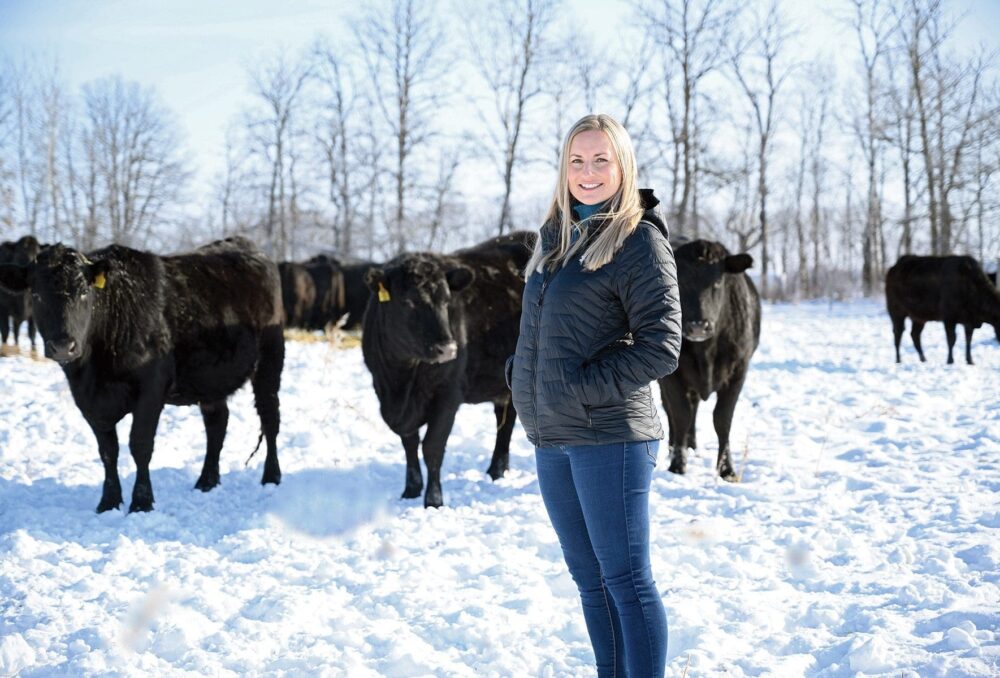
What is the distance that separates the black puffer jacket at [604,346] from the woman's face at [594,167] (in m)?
0.18

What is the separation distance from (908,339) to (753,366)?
645 cm

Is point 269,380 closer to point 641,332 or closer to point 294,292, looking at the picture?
point 641,332

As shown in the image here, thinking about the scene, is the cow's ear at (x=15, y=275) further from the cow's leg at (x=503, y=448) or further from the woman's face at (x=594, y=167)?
the woman's face at (x=594, y=167)

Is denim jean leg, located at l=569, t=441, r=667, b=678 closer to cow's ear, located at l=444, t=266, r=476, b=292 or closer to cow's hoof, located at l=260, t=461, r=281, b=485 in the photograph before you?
cow's ear, located at l=444, t=266, r=476, b=292

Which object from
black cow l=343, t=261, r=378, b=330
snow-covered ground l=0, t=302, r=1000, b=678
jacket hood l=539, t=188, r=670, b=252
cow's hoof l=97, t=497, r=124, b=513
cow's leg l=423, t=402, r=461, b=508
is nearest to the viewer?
jacket hood l=539, t=188, r=670, b=252

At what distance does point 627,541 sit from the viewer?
2383 mm

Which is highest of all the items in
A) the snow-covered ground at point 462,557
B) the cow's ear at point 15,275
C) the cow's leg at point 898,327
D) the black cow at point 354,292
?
the black cow at point 354,292

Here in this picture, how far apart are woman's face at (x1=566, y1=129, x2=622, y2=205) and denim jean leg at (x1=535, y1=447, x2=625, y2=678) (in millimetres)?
869

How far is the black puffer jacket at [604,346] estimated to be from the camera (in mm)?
2328

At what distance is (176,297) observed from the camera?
629cm

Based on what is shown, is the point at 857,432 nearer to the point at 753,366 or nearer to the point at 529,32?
the point at 753,366

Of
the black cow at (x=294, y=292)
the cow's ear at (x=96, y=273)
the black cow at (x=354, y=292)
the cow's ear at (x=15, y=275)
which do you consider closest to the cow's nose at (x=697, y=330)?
the cow's ear at (x=96, y=273)

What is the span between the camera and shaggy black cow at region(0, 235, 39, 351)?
12023 millimetres

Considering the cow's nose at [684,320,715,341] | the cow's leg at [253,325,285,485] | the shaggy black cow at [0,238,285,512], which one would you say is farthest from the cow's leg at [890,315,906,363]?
the shaggy black cow at [0,238,285,512]
